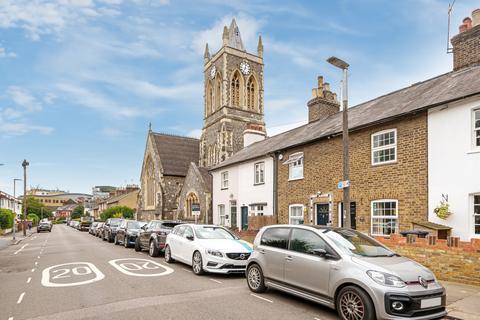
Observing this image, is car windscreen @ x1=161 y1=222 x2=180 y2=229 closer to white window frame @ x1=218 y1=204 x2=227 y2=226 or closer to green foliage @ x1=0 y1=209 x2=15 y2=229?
white window frame @ x1=218 y1=204 x2=227 y2=226

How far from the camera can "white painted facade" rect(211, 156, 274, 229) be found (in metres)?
20.7

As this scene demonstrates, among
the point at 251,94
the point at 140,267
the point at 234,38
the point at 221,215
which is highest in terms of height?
the point at 234,38

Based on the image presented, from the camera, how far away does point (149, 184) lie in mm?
51188

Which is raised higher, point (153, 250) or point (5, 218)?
point (153, 250)

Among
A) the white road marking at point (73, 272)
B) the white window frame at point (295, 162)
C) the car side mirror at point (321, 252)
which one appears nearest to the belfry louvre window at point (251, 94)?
the white window frame at point (295, 162)

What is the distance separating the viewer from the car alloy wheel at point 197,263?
10.8m

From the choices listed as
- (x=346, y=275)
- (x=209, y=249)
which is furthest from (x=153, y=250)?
(x=346, y=275)

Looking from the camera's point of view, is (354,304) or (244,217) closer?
(354,304)

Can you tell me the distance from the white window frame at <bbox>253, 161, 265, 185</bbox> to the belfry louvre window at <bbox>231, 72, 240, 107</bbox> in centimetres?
2443

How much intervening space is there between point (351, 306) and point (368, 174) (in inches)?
347

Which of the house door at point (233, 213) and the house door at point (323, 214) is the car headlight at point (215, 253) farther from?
the house door at point (233, 213)

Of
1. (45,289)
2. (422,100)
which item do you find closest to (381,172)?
(422,100)

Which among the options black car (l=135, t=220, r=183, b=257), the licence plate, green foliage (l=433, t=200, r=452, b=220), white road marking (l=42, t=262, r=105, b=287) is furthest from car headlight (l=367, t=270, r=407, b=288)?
black car (l=135, t=220, r=183, b=257)

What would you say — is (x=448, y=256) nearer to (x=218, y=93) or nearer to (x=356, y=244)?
(x=356, y=244)
